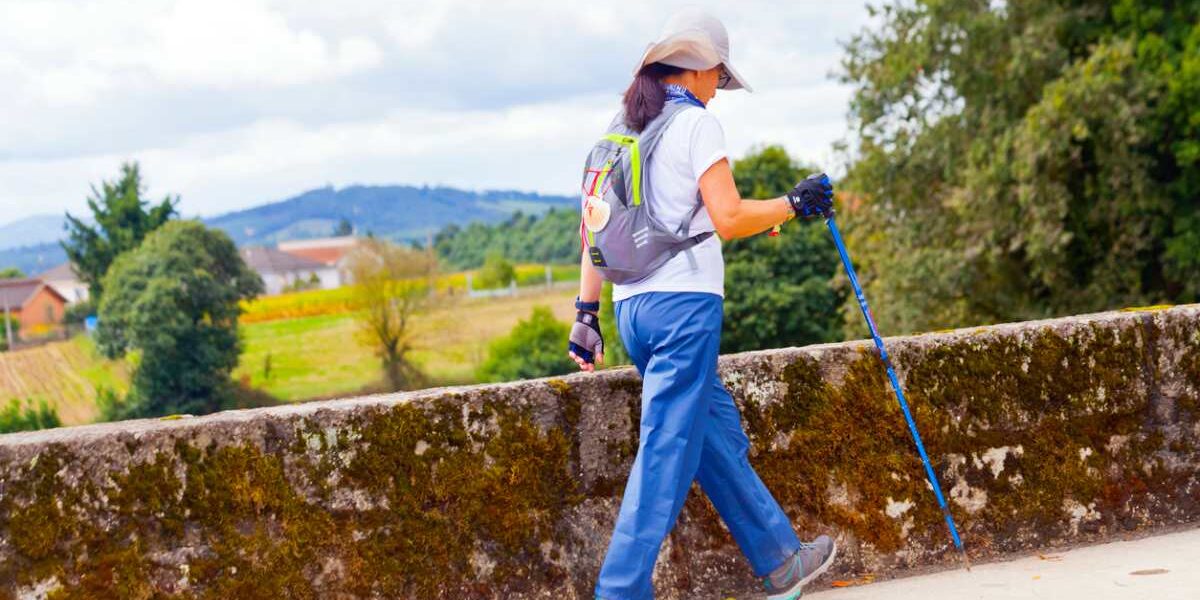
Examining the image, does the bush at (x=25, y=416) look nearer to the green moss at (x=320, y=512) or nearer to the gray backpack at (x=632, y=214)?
the green moss at (x=320, y=512)

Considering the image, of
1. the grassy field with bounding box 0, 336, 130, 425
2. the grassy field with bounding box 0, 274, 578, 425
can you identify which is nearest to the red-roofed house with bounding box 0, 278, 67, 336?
the grassy field with bounding box 0, 274, 578, 425

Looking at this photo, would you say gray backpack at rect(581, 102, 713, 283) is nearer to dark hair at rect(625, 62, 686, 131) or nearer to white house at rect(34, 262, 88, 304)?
dark hair at rect(625, 62, 686, 131)

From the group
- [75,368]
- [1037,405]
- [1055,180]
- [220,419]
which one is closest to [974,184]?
[1055,180]

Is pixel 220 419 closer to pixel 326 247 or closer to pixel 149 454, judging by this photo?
pixel 149 454

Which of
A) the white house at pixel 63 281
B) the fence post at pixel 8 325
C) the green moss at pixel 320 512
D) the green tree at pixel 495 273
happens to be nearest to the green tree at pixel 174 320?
the fence post at pixel 8 325

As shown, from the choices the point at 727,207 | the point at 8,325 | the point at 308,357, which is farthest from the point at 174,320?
the point at 727,207

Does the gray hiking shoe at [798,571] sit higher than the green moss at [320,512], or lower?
lower

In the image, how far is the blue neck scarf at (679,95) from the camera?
3.89 metres

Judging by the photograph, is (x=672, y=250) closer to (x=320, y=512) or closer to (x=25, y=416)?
(x=320, y=512)

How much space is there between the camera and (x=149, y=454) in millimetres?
3916

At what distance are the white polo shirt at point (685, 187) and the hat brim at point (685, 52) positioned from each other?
0.15 metres

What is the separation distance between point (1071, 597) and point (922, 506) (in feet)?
2.11

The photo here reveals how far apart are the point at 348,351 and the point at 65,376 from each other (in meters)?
19.7

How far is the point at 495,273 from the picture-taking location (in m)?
123
